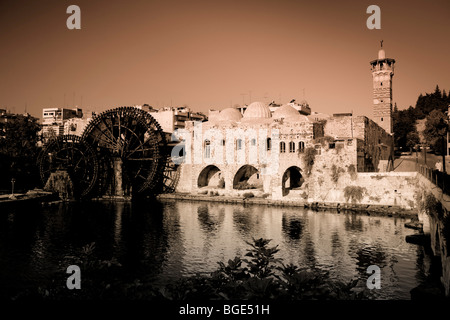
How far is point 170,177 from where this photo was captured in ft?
108

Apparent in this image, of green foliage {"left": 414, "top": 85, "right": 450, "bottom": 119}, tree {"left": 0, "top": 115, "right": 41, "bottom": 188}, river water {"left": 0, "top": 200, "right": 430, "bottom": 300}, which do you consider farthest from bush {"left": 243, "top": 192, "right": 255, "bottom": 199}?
green foliage {"left": 414, "top": 85, "right": 450, "bottom": 119}

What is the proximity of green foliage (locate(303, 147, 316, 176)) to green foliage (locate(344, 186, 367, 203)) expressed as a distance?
9.28 feet

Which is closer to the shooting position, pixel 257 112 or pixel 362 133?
pixel 362 133

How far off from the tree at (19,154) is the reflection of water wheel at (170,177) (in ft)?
41.3

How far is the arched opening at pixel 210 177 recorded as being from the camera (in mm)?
31250

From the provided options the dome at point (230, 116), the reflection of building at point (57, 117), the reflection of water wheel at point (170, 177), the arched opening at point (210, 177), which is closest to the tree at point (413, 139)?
the dome at point (230, 116)

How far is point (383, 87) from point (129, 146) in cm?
2453

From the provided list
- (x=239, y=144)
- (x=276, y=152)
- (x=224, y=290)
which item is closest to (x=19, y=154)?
(x=239, y=144)

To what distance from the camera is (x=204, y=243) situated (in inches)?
596

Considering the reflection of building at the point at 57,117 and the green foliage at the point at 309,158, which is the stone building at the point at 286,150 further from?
the reflection of building at the point at 57,117

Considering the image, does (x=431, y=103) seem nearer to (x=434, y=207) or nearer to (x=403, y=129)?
(x=403, y=129)

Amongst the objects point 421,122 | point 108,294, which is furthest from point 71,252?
point 421,122

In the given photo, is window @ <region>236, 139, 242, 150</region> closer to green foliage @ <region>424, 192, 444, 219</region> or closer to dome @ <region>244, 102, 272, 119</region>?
dome @ <region>244, 102, 272, 119</region>
